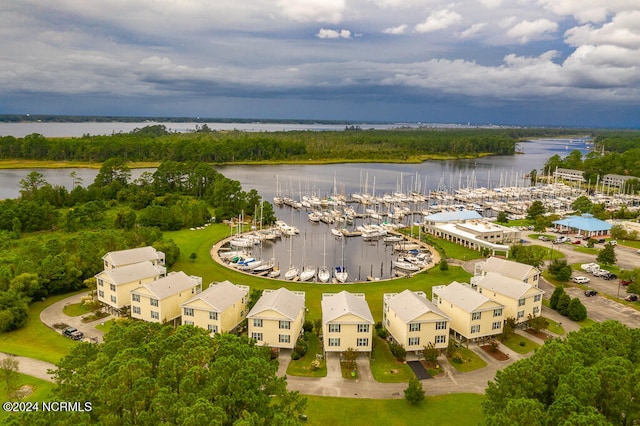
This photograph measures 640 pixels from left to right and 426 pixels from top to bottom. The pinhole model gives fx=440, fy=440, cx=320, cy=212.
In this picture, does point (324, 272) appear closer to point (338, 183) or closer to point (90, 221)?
point (90, 221)

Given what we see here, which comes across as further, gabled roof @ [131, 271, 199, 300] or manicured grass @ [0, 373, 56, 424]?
gabled roof @ [131, 271, 199, 300]

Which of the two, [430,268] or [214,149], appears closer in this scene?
[430,268]

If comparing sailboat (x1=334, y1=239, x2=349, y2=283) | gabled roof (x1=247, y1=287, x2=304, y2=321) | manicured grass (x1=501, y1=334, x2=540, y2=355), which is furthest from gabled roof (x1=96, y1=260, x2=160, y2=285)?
manicured grass (x1=501, y1=334, x2=540, y2=355)

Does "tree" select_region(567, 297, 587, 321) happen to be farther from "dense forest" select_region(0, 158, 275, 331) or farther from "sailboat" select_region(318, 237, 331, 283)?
"dense forest" select_region(0, 158, 275, 331)

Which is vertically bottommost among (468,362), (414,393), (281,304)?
(468,362)

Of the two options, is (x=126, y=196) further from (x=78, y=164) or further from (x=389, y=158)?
(x=389, y=158)

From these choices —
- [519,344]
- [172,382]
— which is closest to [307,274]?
[519,344]

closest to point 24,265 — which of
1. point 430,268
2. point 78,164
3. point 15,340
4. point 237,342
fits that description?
point 15,340
